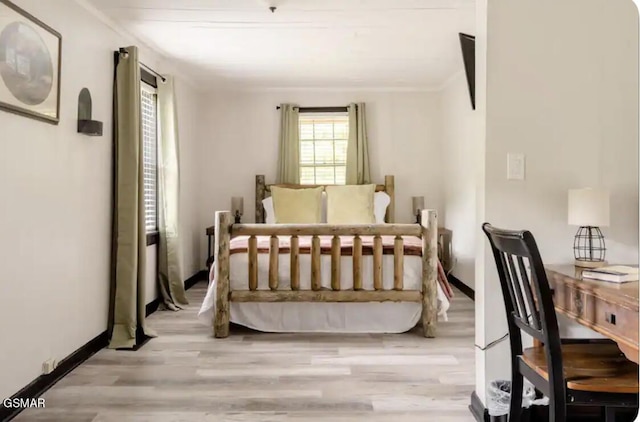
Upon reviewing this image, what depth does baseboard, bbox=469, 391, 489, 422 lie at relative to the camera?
2084mm

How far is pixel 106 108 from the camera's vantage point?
10.8ft

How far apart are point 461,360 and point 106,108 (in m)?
2.97

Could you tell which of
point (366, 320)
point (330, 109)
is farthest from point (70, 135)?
point (330, 109)

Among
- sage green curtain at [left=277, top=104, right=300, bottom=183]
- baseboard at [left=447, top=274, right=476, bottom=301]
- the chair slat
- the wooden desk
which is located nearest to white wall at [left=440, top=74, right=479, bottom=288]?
baseboard at [left=447, top=274, right=476, bottom=301]

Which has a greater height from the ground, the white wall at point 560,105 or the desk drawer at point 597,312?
the white wall at point 560,105

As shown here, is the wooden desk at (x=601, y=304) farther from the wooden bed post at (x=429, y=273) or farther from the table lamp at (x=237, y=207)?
the table lamp at (x=237, y=207)

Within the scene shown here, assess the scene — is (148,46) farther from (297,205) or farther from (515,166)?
(515,166)

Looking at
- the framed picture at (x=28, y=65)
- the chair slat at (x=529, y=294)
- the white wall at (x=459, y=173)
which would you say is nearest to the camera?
the chair slat at (x=529, y=294)

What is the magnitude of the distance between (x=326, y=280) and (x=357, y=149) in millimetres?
2517

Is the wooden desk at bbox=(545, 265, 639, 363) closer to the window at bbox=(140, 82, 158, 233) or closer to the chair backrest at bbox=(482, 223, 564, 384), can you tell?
the chair backrest at bbox=(482, 223, 564, 384)

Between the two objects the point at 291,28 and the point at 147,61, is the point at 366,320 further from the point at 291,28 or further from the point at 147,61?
the point at 147,61

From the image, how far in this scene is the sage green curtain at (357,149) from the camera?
5.62 metres

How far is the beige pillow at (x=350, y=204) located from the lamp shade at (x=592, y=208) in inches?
129

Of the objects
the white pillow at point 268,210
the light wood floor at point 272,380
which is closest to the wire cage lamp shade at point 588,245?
the light wood floor at point 272,380
